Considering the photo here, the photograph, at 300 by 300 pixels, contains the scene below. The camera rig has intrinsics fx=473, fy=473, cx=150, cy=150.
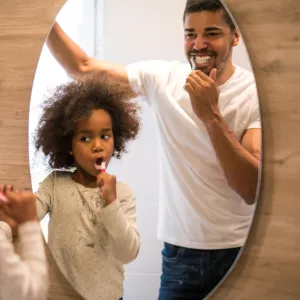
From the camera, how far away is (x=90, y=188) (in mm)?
1080

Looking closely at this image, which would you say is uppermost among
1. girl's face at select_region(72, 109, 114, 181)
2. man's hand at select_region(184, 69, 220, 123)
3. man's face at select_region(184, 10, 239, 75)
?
man's face at select_region(184, 10, 239, 75)

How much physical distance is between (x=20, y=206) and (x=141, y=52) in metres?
0.49

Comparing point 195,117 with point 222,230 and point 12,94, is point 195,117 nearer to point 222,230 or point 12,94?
point 222,230

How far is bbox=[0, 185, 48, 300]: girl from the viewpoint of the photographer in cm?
104

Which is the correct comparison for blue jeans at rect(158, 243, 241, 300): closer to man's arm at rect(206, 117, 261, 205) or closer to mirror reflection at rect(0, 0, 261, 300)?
mirror reflection at rect(0, 0, 261, 300)

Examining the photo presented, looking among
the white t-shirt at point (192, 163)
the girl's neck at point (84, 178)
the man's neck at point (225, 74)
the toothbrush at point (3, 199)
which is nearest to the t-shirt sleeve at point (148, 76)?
the white t-shirt at point (192, 163)

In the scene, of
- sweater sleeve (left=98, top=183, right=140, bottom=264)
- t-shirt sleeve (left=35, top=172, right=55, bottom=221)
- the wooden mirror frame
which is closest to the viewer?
the wooden mirror frame

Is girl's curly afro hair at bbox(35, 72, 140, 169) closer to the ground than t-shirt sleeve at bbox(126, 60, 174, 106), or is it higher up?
closer to the ground

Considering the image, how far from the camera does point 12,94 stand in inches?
48.4

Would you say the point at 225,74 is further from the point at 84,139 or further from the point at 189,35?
the point at 84,139

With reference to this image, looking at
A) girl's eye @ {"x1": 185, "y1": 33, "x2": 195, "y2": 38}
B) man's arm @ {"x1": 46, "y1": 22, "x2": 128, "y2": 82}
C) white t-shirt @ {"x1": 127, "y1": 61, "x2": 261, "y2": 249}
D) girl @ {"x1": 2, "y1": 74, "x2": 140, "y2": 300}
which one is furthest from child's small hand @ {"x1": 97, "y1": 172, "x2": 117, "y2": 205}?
girl's eye @ {"x1": 185, "y1": 33, "x2": 195, "y2": 38}

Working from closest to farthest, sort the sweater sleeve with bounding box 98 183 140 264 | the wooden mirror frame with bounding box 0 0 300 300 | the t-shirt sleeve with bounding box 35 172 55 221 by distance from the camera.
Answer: the wooden mirror frame with bounding box 0 0 300 300
the sweater sleeve with bounding box 98 183 140 264
the t-shirt sleeve with bounding box 35 172 55 221

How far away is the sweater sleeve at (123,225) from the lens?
3.36 feet

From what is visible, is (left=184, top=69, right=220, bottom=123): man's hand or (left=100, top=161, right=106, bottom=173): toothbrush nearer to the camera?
(left=184, top=69, right=220, bottom=123): man's hand
